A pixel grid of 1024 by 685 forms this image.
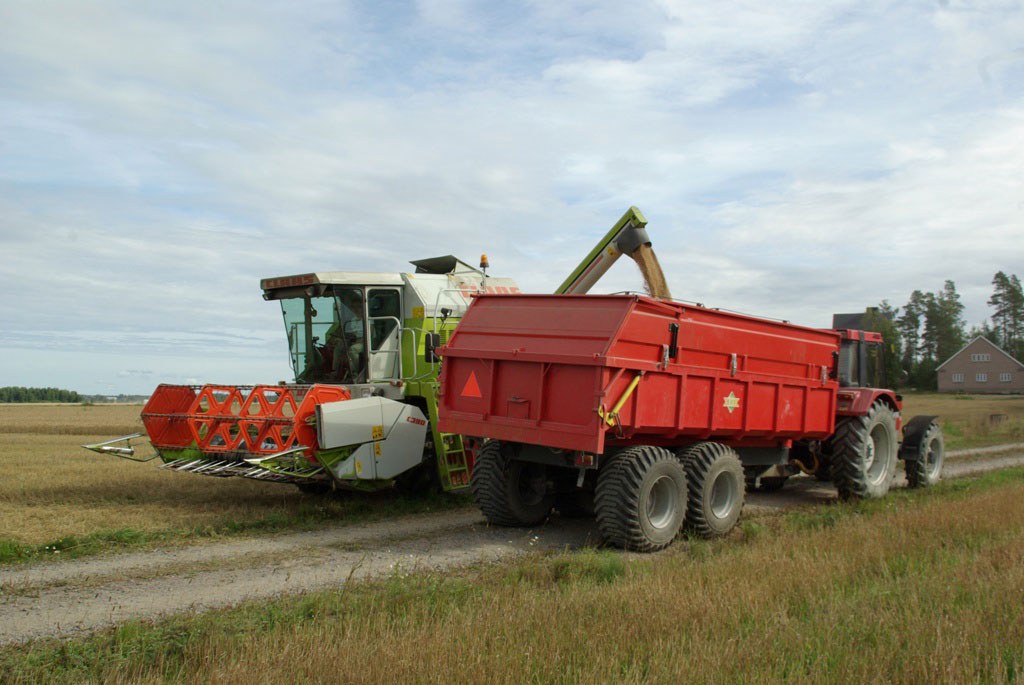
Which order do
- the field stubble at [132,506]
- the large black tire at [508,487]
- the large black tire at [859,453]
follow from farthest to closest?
the large black tire at [859,453] → the large black tire at [508,487] → the field stubble at [132,506]

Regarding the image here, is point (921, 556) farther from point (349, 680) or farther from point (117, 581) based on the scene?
point (117, 581)

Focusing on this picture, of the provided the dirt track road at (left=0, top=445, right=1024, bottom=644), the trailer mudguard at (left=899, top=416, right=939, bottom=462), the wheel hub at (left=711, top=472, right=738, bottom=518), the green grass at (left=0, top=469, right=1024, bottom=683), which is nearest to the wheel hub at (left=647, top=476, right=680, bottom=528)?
the dirt track road at (left=0, top=445, right=1024, bottom=644)

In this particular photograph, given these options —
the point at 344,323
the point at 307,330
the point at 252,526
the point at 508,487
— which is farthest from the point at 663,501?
the point at 307,330

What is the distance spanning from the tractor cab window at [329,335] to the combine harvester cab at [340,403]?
15 mm

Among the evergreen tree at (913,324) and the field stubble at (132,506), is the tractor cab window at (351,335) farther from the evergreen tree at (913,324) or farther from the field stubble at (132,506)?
the evergreen tree at (913,324)

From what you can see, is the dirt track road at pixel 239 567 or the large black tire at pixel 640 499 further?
the large black tire at pixel 640 499

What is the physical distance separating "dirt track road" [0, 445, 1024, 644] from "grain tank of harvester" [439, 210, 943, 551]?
694 mm

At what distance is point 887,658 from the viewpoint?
4449 millimetres

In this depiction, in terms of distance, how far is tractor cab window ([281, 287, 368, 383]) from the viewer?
40.0ft

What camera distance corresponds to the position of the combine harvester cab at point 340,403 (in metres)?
10.2

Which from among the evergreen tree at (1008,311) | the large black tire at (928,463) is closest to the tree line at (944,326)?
the evergreen tree at (1008,311)

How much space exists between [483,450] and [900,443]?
744cm

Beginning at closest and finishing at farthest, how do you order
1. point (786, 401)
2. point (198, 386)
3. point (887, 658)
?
point (887, 658)
point (786, 401)
point (198, 386)

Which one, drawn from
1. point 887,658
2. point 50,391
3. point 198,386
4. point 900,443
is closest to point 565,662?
point 887,658
